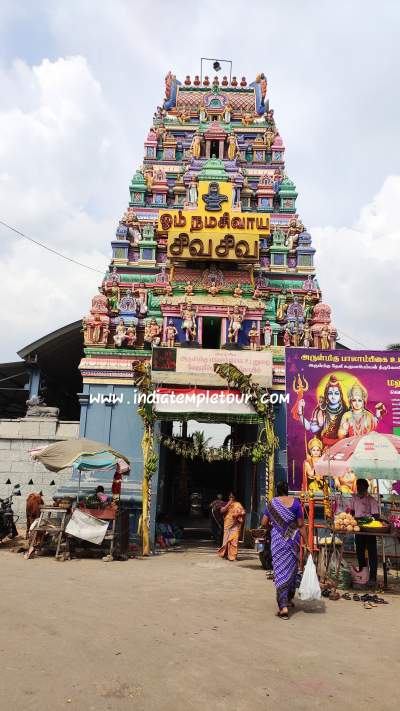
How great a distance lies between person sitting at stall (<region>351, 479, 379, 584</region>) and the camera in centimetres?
938

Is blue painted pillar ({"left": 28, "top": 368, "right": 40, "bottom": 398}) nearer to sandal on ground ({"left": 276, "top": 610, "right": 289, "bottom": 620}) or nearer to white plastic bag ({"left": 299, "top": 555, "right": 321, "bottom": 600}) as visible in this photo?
white plastic bag ({"left": 299, "top": 555, "right": 321, "bottom": 600})

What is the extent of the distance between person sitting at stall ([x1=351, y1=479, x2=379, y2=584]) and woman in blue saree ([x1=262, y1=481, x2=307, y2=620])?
93.1 inches

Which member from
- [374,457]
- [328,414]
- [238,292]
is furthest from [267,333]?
[374,457]

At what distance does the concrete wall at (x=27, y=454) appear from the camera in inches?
682

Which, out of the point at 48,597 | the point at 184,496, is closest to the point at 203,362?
the point at 48,597

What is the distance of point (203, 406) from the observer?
548 inches

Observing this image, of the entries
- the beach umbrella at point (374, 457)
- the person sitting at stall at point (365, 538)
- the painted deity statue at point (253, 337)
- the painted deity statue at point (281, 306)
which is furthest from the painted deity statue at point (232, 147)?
the person sitting at stall at point (365, 538)

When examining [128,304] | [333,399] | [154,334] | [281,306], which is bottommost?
[333,399]

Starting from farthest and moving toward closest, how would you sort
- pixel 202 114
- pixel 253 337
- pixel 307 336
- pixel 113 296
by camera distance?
pixel 202 114
pixel 113 296
pixel 307 336
pixel 253 337

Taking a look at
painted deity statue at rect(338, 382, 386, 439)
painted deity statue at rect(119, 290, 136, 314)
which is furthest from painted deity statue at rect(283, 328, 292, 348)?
painted deity statue at rect(119, 290, 136, 314)

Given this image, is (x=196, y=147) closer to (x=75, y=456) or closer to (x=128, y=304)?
(x=128, y=304)

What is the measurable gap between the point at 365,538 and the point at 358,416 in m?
6.37

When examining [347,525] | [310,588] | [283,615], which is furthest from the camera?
[347,525]

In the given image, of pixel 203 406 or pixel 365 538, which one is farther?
pixel 203 406
